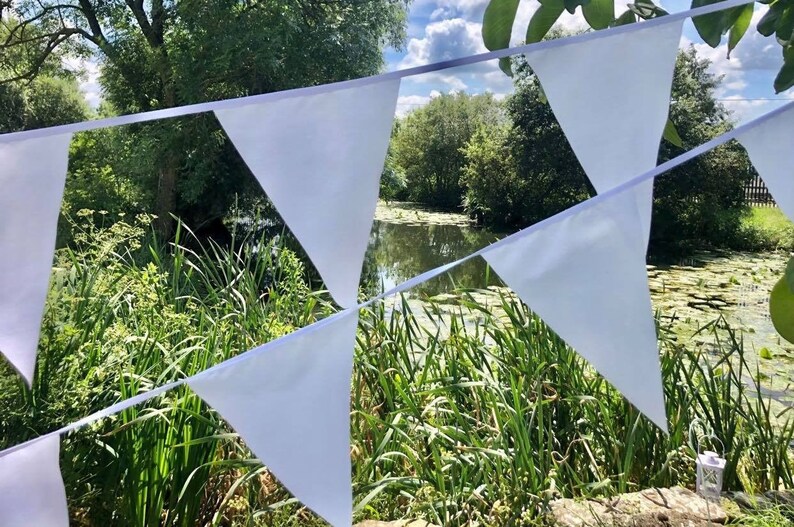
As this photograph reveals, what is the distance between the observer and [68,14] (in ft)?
20.3

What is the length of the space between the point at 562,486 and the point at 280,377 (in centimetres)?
88

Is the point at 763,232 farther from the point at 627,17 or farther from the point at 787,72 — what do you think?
the point at 627,17

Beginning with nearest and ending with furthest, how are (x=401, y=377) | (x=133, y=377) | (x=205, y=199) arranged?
(x=133, y=377)
(x=401, y=377)
(x=205, y=199)

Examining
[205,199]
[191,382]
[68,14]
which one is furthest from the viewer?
[68,14]

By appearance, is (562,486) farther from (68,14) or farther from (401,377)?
(68,14)

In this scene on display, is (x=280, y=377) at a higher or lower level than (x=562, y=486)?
higher

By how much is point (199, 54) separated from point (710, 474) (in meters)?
4.99

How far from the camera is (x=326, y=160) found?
1.67 feet

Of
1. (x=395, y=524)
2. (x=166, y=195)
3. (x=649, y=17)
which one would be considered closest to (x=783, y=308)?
(x=649, y=17)

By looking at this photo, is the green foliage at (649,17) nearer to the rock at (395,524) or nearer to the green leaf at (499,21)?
the green leaf at (499,21)

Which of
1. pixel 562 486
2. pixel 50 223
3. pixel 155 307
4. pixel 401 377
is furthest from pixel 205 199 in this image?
pixel 50 223

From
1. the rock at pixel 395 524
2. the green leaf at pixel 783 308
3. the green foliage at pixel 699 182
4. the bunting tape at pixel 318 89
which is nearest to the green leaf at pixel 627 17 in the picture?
the bunting tape at pixel 318 89

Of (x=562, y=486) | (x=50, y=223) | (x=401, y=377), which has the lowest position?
(x=562, y=486)

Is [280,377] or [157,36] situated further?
[157,36]
